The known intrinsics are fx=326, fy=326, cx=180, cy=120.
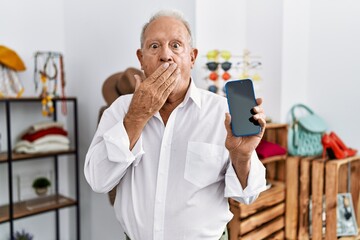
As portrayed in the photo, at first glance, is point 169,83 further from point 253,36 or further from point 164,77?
point 253,36

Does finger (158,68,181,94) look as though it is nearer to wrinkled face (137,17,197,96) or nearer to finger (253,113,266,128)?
wrinkled face (137,17,197,96)

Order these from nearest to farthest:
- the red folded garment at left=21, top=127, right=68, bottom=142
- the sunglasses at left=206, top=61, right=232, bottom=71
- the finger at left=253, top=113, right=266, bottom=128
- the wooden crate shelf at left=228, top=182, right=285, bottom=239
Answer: the finger at left=253, top=113, right=266, bottom=128 < the wooden crate shelf at left=228, top=182, right=285, bottom=239 < the sunglasses at left=206, top=61, right=232, bottom=71 < the red folded garment at left=21, top=127, right=68, bottom=142

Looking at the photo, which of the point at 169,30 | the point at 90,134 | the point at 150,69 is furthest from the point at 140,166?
the point at 90,134

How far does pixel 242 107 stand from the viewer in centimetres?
88

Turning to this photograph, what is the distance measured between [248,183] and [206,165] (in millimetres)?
142

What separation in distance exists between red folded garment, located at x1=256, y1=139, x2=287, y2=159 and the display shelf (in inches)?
52.1

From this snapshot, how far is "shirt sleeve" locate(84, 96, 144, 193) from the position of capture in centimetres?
91

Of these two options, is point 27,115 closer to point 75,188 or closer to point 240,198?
point 75,188

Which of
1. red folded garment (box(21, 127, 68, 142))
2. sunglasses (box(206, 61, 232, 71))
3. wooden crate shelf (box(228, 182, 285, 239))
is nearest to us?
wooden crate shelf (box(228, 182, 285, 239))

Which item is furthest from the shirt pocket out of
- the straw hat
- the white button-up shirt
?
the straw hat

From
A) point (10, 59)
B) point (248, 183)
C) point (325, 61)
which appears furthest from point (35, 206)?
point (325, 61)

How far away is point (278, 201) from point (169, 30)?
130 centimetres

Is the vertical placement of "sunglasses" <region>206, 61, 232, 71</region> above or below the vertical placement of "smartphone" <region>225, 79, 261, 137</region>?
above

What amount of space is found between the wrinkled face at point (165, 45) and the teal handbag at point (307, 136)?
1.20 m
